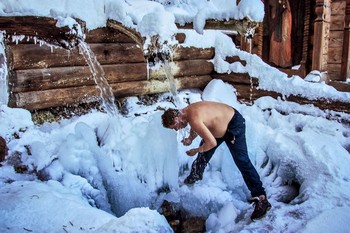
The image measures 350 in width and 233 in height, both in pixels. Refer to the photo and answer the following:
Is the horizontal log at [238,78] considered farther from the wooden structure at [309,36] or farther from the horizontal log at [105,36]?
the horizontal log at [105,36]

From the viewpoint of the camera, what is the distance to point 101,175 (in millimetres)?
4371

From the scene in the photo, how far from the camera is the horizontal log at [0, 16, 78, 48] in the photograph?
3807mm

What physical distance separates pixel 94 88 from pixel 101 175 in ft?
5.04

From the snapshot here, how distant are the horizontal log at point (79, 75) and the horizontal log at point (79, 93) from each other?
0.25ft

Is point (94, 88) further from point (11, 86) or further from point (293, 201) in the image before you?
point (293, 201)

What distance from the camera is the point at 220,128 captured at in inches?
156

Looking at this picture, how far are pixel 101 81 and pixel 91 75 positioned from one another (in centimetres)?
21

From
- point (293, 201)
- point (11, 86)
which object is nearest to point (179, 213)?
point (293, 201)

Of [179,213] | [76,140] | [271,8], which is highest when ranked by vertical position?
[271,8]

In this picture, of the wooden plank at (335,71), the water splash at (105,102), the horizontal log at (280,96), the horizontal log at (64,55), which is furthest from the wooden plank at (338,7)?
the water splash at (105,102)

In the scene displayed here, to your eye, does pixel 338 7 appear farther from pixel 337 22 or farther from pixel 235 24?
pixel 235 24

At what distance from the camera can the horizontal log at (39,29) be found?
381 cm

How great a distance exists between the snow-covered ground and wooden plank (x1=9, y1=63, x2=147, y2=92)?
0.26 m

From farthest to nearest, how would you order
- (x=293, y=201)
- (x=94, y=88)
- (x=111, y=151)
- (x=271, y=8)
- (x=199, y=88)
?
1. (x=271, y=8)
2. (x=199, y=88)
3. (x=94, y=88)
4. (x=111, y=151)
5. (x=293, y=201)
